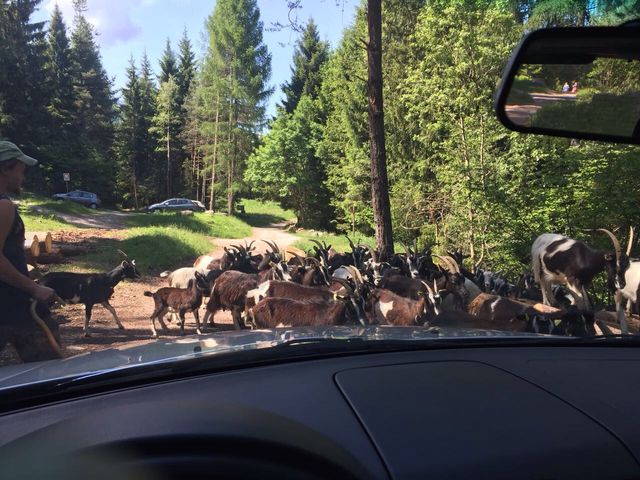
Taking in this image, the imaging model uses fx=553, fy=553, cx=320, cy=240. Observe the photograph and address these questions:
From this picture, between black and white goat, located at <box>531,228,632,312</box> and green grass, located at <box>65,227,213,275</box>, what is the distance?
34.3 ft

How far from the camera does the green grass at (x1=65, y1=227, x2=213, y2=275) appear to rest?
15.2 meters

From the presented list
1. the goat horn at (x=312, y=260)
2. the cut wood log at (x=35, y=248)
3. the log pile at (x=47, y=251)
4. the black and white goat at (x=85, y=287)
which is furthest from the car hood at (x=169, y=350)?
the cut wood log at (x=35, y=248)

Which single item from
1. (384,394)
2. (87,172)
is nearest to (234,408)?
(384,394)

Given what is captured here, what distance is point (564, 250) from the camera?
10578 mm

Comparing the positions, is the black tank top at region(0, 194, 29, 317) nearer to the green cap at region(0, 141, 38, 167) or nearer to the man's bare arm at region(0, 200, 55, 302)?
the man's bare arm at region(0, 200, 55, 302)

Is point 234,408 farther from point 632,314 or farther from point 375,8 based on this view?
point 375,8

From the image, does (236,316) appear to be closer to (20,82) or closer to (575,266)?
(575,266)

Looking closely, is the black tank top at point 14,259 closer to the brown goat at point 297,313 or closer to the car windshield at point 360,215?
the car windshield at point 360,215

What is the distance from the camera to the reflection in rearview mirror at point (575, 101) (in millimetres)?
2951

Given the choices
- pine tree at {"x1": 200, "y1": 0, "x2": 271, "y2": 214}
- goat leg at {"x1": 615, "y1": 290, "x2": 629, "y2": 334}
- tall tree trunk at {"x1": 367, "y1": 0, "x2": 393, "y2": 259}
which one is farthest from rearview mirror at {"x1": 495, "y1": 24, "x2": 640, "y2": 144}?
pine tree at {"x1": 200, "y1": 0, "x2": 271, "y2": 214}

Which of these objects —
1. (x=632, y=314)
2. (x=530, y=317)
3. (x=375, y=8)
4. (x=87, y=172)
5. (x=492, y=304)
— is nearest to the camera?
(x=530, y=317)

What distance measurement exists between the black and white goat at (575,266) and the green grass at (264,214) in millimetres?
33549

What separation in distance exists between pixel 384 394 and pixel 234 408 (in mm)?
490

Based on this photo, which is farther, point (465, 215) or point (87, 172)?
point (87, 172)
